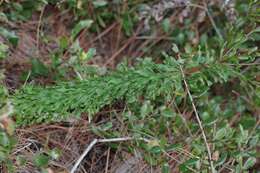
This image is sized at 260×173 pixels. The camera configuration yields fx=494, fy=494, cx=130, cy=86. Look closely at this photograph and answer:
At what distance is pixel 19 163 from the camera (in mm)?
1645

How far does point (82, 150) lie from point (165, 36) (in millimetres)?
736

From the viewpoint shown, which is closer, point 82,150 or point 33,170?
point 33,170

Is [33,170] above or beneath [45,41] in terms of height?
beneath

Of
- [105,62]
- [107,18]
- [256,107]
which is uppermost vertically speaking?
[107,18]

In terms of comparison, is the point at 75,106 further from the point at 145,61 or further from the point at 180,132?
the point at 180,132

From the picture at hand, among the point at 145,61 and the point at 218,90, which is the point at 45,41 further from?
the point at 218,90

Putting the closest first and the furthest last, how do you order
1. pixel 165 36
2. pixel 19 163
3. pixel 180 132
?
pixel 19 163 < pixel 180 132 < pixel 165 36

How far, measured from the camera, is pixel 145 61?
71.9 inches

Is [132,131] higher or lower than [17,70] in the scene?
lower

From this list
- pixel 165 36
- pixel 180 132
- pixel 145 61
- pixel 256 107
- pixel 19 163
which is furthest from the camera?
pixel 165 36

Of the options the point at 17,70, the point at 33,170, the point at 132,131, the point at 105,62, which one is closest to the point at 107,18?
the point at 105,62

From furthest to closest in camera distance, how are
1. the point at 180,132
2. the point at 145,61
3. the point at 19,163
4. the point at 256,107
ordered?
the point at 256,107 < the point at 180,132 < the point at 145,61 < the point at 19,163

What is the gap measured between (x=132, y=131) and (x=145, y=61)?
0.87 ft

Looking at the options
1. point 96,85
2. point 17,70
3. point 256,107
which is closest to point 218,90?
point 256,107
